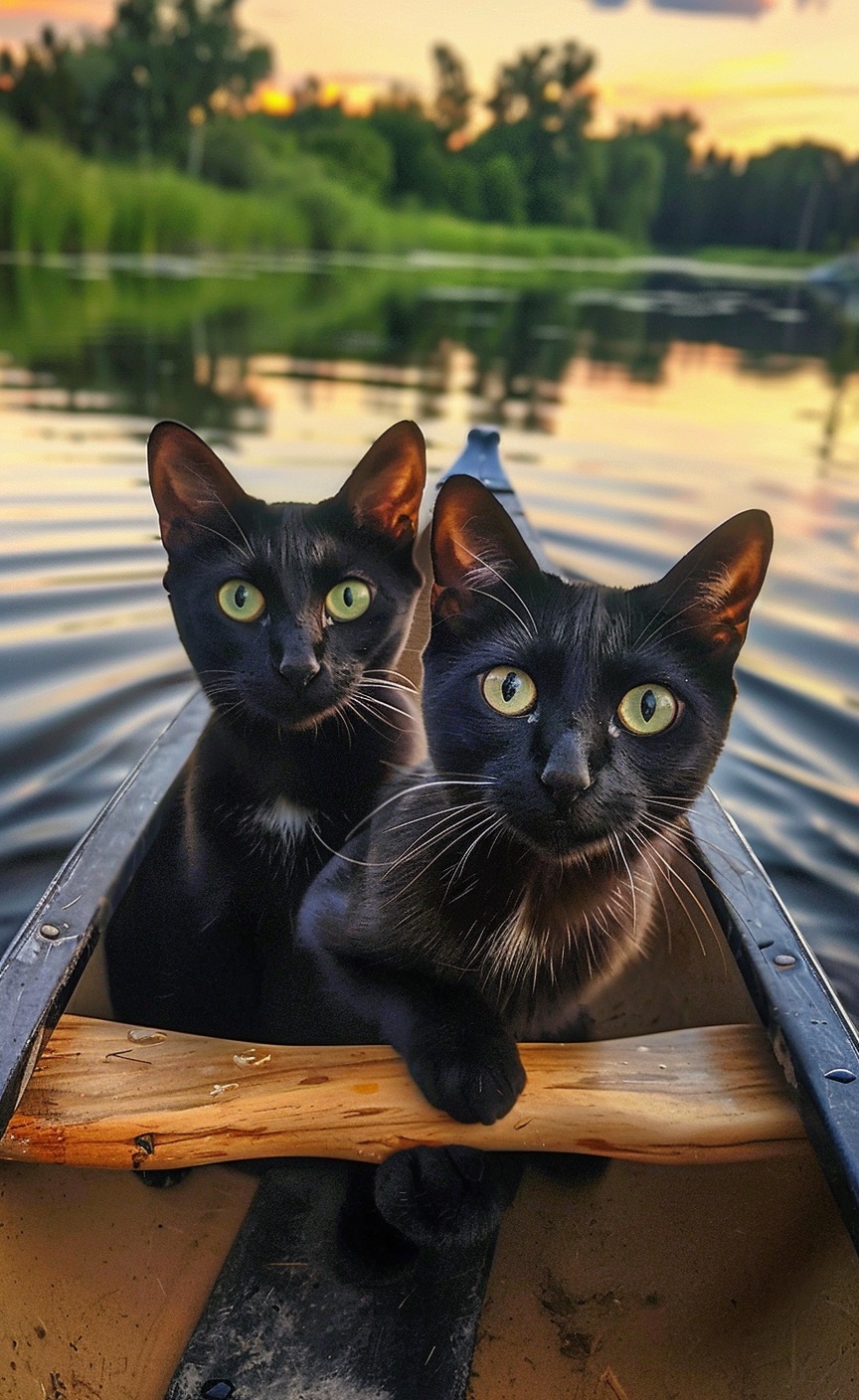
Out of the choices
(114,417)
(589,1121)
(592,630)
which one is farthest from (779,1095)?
(114,417)

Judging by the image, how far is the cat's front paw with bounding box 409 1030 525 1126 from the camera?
862mm

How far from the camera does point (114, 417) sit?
392 cm

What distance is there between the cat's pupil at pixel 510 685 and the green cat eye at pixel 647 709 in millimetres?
83

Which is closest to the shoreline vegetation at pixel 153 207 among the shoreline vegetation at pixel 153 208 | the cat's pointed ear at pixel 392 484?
the shoreline vegetation at pixel 153 208

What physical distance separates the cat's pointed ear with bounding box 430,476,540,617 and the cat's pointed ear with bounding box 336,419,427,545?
0.23 feet

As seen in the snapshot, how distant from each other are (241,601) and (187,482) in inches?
4.4

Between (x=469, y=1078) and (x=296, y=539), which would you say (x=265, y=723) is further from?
(x=469, y=1078)

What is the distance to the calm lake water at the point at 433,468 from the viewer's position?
2.04m

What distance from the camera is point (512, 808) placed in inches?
32.1

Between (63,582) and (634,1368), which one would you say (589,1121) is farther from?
(63,582)

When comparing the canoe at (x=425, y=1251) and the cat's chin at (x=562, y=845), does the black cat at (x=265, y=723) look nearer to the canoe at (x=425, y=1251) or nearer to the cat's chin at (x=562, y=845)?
the canoe at (x=425, y=1251)

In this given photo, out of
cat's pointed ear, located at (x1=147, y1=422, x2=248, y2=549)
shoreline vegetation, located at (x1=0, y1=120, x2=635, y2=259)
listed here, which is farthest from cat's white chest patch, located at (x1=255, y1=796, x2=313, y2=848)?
shoreline vegetation, located at (x1=0, y1=120, x2=635, y2=259)

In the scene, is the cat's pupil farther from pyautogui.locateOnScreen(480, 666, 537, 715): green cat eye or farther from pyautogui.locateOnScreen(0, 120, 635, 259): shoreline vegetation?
pyautogui.locateOnScreen(0, 120, 635, 259): shoreline vegetation

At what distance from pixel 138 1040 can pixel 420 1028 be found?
0.84ft
